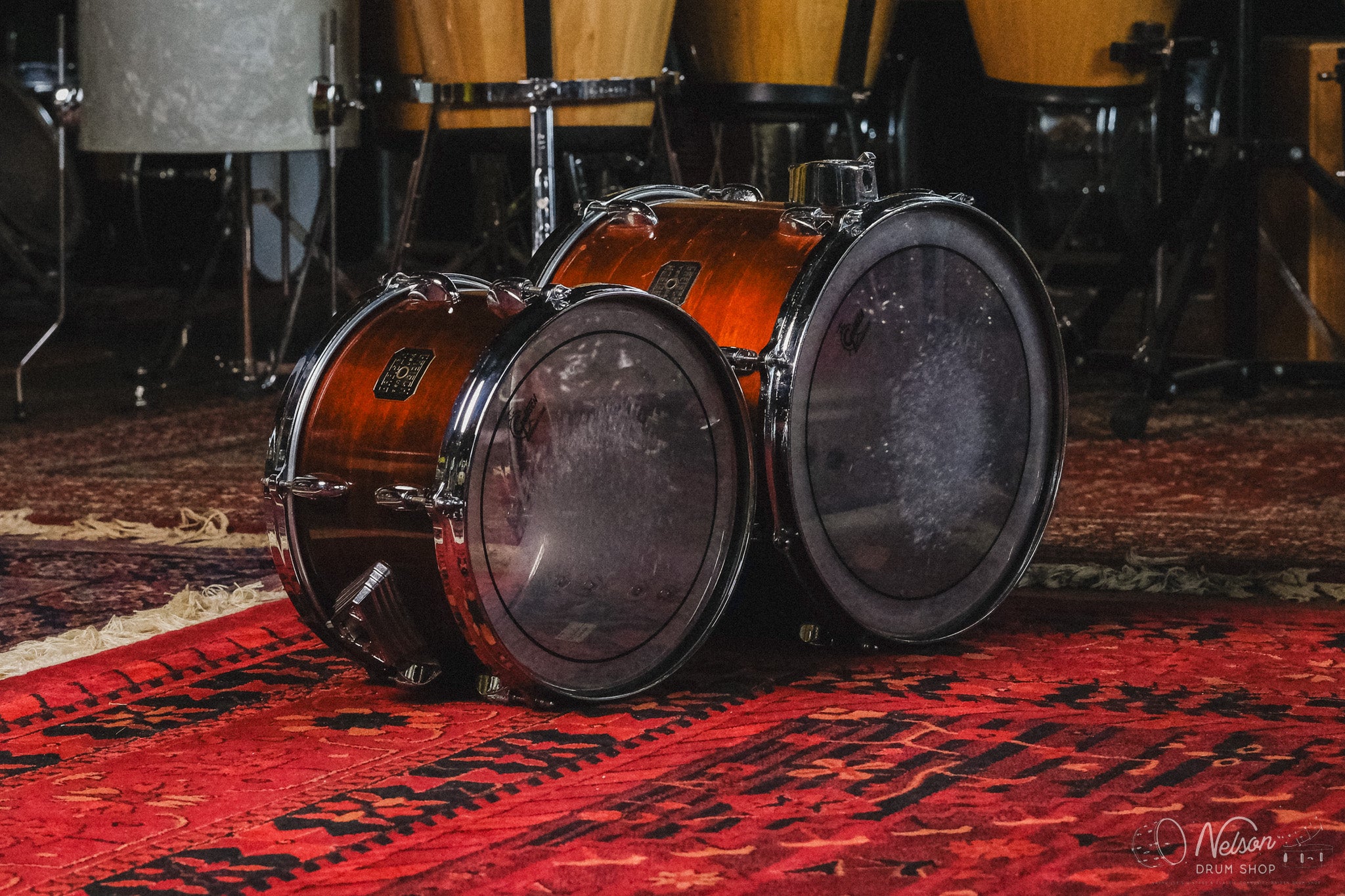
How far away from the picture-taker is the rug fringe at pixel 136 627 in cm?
212

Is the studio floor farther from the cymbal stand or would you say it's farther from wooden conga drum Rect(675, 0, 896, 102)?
the cymbal stand

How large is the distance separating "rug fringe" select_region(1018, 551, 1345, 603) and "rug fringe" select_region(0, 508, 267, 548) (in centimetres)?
113

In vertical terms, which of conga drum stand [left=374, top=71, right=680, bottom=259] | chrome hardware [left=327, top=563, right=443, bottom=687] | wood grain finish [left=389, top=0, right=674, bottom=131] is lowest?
chrome hardware [left=327, top=563, right=443, bottom=687]

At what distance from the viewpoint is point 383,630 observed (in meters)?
1.87

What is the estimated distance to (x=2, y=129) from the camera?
5.73m

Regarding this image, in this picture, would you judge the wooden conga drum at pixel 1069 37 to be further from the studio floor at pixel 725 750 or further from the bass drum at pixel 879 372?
the bass drum at pixel 879 372

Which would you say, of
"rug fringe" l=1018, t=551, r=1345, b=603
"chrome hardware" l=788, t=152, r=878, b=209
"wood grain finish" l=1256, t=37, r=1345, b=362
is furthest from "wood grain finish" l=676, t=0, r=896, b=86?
"chrome hardware" l=788, t=152, r=878, b=209

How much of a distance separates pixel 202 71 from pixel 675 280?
199 cm

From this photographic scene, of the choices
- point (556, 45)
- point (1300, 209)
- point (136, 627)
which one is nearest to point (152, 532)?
point (136, 627)

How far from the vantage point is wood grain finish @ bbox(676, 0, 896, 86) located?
3.49 meters

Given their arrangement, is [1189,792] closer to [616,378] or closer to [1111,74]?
[616,378]

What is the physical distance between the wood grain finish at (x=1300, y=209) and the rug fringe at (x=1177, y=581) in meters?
1.65

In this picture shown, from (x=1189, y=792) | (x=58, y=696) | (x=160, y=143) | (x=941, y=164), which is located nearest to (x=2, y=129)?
(x=160, y=143)

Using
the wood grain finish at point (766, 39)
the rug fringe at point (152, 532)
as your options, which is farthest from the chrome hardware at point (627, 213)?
the wood grain finish at point (766, 39)
